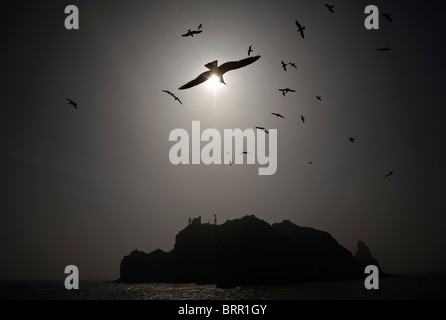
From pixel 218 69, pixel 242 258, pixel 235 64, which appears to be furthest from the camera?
pixel 242 258

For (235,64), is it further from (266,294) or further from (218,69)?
(266,294)

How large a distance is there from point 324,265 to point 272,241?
47485 millimetres

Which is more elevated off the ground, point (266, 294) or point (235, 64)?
point (235, 64)

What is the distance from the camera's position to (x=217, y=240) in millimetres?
189750

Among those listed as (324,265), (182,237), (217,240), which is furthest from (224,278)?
(324,265)

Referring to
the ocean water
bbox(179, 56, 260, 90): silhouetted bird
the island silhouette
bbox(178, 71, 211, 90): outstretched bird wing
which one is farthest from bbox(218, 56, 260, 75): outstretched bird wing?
the island silhouette

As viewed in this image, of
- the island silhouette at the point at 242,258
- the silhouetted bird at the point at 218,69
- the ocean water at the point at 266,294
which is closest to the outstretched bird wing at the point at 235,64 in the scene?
the silhouetted bird at the point at 218,69

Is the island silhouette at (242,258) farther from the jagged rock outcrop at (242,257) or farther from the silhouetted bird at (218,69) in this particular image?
the silhouetted bird at (218,69)

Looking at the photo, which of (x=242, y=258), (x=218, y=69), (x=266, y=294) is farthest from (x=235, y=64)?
(x=242, y=258)

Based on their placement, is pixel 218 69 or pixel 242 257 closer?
pixel 218 69

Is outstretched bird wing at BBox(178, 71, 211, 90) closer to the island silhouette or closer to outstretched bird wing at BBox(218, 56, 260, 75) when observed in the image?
outstretched bird wing at BBox(218, 56, 260, 75)
